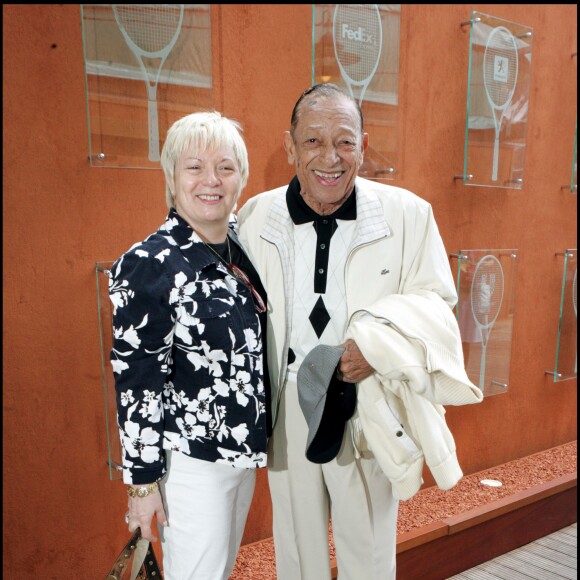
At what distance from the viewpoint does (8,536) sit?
1971 millimetres

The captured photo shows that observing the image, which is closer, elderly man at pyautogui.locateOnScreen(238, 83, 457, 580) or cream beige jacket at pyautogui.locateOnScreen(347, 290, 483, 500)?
cream beige jacket at pyautogui.locateOnScreen(347, 290, 483, 500)

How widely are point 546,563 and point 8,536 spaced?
2412mm

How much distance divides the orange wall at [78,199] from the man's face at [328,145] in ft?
2.46

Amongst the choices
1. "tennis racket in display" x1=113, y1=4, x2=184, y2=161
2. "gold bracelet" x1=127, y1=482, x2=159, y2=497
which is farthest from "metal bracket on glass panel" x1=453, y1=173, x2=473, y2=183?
"gold bracelet" x1=127, y1=482, x2=159, y2=497

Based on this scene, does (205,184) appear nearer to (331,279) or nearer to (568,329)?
(331,279)

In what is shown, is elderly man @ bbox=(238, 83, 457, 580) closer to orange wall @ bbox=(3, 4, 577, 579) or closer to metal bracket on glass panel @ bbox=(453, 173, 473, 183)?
orange wall @ bbox=(3, 4, 577, 579)

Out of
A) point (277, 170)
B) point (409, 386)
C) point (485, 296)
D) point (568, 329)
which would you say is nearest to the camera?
point (409, 386)

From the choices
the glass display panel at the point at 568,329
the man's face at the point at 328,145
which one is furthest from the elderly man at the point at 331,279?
the glass display panel at the point at 568,329

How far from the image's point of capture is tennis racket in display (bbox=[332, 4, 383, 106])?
2400 millimetres

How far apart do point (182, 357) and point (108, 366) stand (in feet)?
2.32

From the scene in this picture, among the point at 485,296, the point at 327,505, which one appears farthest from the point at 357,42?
the point at 327,505

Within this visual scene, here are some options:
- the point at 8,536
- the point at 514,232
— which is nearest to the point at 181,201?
the point at 8,536

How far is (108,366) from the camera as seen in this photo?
2.03 metres

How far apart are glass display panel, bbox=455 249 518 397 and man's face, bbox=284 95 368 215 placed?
5.19ft
